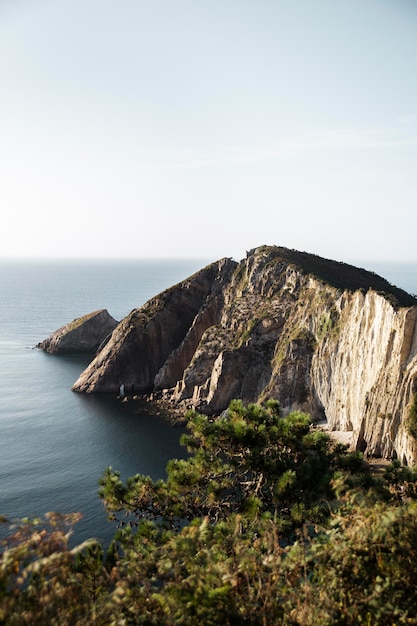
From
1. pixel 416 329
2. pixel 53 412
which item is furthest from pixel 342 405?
pixel 53 412

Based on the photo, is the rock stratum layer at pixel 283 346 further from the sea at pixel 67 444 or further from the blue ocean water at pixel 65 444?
the blue ocean water at pixel 65 444

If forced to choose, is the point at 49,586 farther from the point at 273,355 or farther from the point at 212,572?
the point at 273,355

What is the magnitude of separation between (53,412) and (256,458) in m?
71.0

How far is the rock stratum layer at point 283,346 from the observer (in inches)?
2115

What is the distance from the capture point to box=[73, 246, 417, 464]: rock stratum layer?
2115 inches

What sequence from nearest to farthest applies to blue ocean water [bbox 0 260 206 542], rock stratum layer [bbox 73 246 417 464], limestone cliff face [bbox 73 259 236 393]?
blue ocean water [bbox 0 260 206 542]
rock stratum layer [bbox 73 246 417 464]
limestone cliff face [bbox 73 259 236 393]

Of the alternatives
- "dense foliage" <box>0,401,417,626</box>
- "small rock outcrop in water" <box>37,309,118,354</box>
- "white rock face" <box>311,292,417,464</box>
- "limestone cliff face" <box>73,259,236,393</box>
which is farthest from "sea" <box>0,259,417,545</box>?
"dense foliage" <box>0,401,417,626</box>

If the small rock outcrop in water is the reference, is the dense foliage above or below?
above

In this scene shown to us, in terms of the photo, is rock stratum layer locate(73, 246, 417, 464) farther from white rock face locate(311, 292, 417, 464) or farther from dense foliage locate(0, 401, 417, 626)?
dense foliage locate(0, 401, 417, 626)

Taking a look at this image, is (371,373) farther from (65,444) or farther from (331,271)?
(65,444)

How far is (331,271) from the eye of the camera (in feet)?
323

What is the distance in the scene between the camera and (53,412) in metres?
85.8

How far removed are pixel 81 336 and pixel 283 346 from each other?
75.4 meters

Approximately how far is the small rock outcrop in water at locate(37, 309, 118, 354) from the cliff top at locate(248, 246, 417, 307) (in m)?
55.0
